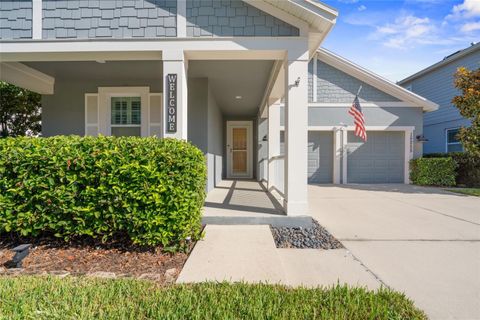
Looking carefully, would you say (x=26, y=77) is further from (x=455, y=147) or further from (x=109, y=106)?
(x=455, y=147)

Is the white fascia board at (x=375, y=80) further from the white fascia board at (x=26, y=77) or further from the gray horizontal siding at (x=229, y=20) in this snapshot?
the white fascia board at (x=26, y=77)

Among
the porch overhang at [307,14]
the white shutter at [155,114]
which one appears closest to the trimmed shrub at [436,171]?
the porch overhang at [307,14]

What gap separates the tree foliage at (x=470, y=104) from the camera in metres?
7.71

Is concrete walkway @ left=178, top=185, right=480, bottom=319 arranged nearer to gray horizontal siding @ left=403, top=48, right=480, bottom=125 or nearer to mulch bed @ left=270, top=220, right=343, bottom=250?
mulch bed @ left=270, top=220, right=343, bottom=250

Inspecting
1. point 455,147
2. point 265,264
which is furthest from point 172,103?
point 455,147

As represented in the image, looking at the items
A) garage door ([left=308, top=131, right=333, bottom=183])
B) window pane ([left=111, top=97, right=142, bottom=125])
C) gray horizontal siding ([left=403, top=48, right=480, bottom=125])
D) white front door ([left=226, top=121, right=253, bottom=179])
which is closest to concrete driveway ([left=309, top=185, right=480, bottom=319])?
garage door ([left=308, top=131, right=333, bottom=183])

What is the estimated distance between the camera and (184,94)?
4.10m

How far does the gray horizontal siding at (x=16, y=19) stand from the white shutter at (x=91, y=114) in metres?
2.32

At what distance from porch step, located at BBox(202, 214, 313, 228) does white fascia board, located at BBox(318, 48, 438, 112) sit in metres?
8.14

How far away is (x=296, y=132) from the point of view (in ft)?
13.2

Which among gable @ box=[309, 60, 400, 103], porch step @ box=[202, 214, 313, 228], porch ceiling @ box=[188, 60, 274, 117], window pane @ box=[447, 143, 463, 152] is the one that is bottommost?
porch step @ box=[202, 214, 313, 228]

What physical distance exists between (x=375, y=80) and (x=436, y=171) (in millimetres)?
4142

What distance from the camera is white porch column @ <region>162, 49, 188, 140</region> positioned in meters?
4.01

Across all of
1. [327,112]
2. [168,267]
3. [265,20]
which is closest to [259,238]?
[168,267]
